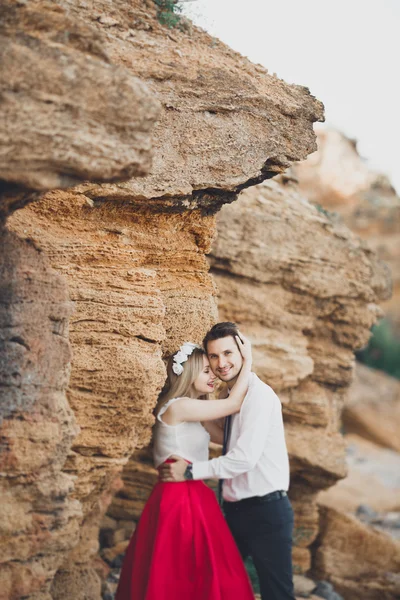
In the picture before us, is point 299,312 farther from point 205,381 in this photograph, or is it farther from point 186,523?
point 186,523

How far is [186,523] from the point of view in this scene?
4965 millimetres

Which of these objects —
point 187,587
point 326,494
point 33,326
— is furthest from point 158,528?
point 326,494

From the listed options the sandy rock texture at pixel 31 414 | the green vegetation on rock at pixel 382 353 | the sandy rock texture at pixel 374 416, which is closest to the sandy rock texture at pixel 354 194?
the green vegetation on rock at pixel 382 353

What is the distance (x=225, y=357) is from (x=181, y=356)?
342 mm

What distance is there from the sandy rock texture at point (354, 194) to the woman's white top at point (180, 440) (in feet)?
74.3

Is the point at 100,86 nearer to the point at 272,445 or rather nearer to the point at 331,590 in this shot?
the point at 272,445

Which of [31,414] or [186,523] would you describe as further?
[186,523]

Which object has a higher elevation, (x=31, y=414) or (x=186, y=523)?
(x=31, y=414)

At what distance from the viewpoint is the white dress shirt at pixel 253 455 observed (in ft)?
16.3

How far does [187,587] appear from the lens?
4.85m

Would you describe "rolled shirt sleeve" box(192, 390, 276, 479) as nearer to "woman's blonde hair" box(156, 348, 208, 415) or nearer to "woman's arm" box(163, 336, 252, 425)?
"woman's arm" box(163, 336, 252, 425)

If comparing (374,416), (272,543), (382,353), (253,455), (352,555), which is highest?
(382,353)

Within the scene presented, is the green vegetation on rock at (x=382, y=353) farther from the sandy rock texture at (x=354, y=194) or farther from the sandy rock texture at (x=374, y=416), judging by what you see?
the sandy rock texture at (x=374, y=416)

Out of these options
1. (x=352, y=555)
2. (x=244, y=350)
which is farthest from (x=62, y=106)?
(x=352, y=555)
